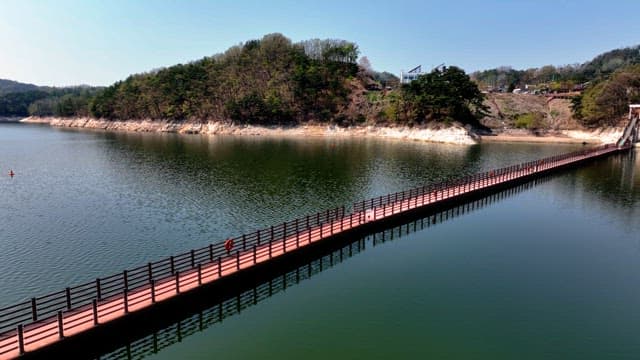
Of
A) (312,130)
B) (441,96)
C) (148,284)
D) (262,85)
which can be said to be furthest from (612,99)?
(148,284)

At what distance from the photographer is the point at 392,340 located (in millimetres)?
21594

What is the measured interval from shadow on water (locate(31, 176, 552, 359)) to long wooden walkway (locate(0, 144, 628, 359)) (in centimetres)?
83

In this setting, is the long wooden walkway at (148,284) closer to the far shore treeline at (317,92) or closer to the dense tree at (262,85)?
the far shore treeline at (317,92)

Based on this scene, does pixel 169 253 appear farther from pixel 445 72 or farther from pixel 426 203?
pixel 445 72

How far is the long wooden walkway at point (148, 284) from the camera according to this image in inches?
762

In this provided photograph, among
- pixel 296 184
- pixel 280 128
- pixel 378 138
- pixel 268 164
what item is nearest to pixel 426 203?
pixel 296 184

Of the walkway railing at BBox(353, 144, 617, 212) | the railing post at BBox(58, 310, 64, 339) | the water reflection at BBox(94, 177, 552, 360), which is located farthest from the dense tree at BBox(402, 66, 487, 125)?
the railing post at BBox(58, 310, 64, 339)

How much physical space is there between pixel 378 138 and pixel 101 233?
11114cm

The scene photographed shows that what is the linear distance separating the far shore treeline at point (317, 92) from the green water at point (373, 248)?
2412 inches

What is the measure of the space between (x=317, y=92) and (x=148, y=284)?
144 m

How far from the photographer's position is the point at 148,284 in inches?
944

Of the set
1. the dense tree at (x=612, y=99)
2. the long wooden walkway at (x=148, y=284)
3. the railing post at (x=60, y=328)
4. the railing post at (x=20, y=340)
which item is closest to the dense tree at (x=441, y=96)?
the dense tree at (x=612, y=99)

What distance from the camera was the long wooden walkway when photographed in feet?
63.5

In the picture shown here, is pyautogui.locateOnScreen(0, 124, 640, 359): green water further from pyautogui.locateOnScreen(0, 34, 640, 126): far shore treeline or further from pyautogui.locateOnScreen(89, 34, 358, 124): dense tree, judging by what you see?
pyautogui.locateOnScreen(89, 34, 358, 124): dense tree
